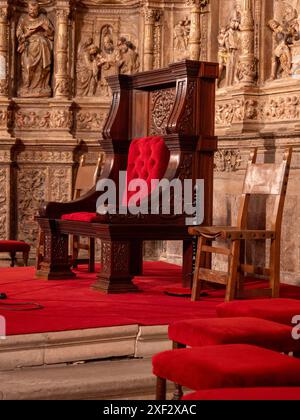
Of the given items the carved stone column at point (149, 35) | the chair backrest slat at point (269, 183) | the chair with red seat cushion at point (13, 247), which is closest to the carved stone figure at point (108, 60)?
the carved stone column at point (149, 35)

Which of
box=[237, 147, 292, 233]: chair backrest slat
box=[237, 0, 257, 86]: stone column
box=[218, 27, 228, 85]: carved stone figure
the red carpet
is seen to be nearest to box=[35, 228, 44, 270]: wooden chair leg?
the red carpet

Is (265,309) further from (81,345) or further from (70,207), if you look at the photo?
(70,207)

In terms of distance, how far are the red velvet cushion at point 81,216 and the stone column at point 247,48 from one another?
6.93ft

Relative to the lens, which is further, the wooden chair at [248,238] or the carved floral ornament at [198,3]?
the carved floral ornament at [198,3]

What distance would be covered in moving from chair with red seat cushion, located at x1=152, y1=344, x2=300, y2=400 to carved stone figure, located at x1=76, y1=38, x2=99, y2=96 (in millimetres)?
6566

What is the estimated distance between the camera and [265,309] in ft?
12.4

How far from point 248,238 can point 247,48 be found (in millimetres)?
2711

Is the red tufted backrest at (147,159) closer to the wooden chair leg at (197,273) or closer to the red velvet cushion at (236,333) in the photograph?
the wooden chair leg at (197,273)

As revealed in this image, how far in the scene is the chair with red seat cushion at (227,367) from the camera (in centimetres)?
274

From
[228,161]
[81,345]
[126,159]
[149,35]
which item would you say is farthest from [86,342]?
[149,35]

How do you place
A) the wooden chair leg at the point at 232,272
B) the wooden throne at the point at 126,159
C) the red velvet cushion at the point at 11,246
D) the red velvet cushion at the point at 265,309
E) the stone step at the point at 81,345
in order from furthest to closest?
the red velvet cushion at the point at 11,246 → the wooden throne at the point at 126,159 → the wooden chair leg at the point at 232,272 → the stone step at the point at 81,345 → the red velvet cushion at the point at 265,309

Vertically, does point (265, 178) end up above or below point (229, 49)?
below

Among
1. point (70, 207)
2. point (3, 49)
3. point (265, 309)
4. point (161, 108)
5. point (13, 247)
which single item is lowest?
point (13, 247)
